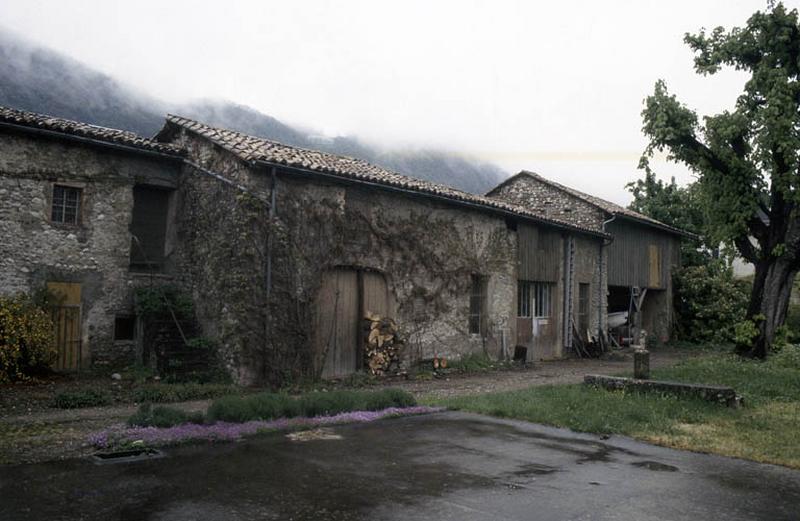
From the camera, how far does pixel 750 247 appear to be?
1730 centimetres

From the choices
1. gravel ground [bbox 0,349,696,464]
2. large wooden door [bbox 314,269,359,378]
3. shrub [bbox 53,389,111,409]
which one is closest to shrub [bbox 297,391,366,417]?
gravel ground [bbox 0,349,696,464]

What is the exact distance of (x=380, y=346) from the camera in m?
14.0

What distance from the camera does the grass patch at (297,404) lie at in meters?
8.24

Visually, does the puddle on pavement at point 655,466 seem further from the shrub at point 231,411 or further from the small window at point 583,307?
the small window at point 583,307

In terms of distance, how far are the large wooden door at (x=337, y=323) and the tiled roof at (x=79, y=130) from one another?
4.58m

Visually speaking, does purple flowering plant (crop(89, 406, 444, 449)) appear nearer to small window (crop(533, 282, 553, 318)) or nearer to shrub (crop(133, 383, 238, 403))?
shrub (crop(133, 383, 238, 403))

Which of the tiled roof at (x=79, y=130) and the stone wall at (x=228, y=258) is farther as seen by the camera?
the stone wall at (x=228, y=258)

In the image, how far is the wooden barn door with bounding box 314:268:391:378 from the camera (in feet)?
43.7

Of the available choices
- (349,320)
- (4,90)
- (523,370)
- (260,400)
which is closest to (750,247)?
(523,370)

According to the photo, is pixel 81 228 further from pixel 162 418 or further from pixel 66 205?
pixel 162 418

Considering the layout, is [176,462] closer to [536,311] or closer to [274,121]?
[536,311]

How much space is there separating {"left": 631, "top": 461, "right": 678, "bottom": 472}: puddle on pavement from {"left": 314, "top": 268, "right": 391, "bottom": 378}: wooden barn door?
7.60 m

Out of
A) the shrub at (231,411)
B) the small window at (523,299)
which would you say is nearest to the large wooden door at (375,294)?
the small window at (523,299)

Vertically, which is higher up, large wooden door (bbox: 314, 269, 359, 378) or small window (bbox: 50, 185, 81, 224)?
small window (bbox: 50, 185, 81, 224)
